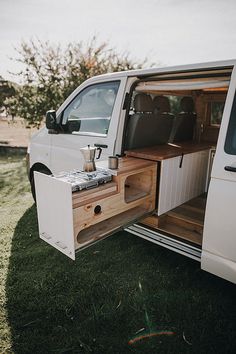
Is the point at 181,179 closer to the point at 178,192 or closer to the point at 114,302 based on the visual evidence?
the point at 178,192

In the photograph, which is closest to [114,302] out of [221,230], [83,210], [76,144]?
[83,210]

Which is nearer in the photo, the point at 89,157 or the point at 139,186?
the point at 89,157

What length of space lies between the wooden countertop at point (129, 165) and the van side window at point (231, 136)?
2.73ft

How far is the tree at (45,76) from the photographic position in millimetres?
9570

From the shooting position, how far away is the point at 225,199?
1.96 meters

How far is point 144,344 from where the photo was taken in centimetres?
193

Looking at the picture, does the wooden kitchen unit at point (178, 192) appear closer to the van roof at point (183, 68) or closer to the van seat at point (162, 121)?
the van seat at point (162, 121)

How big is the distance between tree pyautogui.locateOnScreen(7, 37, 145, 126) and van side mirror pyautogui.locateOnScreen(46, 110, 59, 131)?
6.55 meters

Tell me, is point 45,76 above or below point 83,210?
above

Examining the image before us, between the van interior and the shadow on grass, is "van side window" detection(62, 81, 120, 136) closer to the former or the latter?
the van interior

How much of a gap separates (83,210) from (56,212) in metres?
0.21

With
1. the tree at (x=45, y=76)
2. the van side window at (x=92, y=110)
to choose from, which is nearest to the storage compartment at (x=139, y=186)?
the van side window at (x=92, y=110)

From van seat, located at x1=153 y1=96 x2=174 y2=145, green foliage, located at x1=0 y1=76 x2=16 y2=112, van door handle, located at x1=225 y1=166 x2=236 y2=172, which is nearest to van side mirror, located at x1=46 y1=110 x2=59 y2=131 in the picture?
van seat, located at x1=153 y1=96 x2=174 y2=145

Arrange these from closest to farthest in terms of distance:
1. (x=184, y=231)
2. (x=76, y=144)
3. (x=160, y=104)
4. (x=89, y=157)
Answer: (x=89, y=157)
(x=184, y=231)
(x=76, y=144)
(x=160, y=104)
